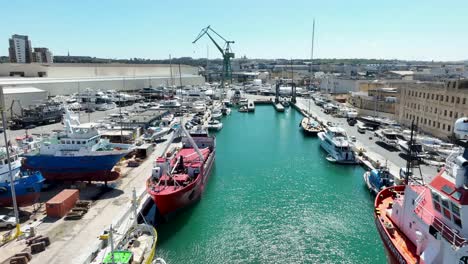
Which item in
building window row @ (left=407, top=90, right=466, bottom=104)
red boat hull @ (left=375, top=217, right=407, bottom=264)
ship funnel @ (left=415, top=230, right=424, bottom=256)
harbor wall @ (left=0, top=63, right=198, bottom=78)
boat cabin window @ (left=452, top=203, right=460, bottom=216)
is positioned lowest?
red boat hull @ (left=375, top=217, right=407, bottom=264)

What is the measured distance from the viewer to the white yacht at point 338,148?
36097 mm

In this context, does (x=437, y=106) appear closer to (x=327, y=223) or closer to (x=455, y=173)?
(x=327, y=223)

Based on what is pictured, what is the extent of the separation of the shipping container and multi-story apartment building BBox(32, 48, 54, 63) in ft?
532

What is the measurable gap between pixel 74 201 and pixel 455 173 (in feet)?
72.7

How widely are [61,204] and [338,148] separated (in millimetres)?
28470

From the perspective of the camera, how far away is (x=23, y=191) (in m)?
21.5

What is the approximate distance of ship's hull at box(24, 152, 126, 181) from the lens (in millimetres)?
25594

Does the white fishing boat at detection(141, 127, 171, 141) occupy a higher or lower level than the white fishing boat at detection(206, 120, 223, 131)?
higher

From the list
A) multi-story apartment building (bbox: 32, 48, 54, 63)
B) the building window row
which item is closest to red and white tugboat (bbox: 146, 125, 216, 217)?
the building window row

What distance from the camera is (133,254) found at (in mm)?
16359

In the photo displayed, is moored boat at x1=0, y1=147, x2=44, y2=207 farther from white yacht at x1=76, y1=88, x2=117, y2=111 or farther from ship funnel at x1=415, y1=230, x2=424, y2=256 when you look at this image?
white yacht at x1=76, y1=88, x2=117, y2=111

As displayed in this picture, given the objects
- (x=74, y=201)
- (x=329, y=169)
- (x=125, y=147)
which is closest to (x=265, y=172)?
(x=329, y=169)

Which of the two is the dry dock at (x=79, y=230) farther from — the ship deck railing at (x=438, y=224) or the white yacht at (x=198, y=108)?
the white yacht at (x=198, y=108)

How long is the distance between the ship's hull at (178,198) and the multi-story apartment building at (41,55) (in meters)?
163
